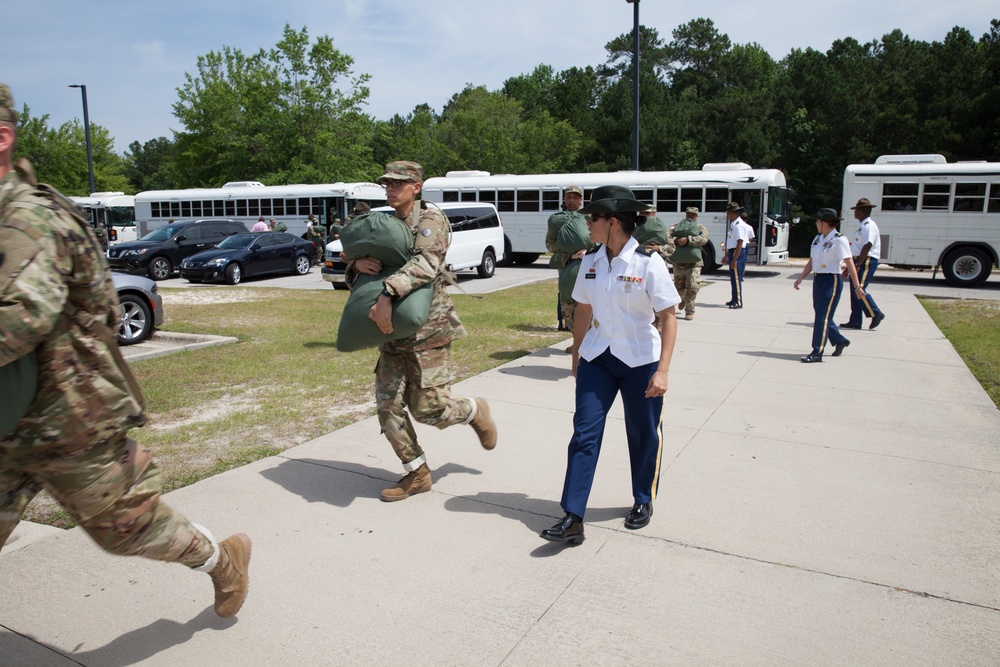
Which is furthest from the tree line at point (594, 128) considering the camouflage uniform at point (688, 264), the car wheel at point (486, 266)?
the camouflage uniform at point (688, 264)

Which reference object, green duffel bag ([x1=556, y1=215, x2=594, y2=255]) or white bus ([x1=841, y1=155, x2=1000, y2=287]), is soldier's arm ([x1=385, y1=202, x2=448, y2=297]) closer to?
green duffel bag ([x1=556, y1=215, x2=594, y2=255])

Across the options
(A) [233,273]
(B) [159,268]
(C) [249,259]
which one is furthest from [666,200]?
(B) [159,268]

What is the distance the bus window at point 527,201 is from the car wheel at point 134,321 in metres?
15.0

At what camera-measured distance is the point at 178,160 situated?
4691 centimetres

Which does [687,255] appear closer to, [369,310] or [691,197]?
[369,310]

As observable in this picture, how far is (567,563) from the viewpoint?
3664 mm

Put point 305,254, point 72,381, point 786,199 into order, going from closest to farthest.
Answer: point 72,381 → point 786,199 → point 305,254

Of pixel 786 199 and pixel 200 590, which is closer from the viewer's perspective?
pixel 200 590

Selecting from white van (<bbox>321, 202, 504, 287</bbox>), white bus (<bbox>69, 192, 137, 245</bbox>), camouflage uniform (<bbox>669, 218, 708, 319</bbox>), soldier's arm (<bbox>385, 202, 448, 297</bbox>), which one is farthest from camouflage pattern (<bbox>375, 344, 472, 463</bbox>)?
white bus (<bbox>69, 192, 137, 245</bbox>)

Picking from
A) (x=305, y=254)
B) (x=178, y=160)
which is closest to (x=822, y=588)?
(x=305, y=254)

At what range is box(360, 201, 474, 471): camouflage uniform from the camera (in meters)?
4.24

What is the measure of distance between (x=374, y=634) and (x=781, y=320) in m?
10.3

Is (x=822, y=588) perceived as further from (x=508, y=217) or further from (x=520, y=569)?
(x=508, y=217)

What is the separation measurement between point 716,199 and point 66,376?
19989 mm
